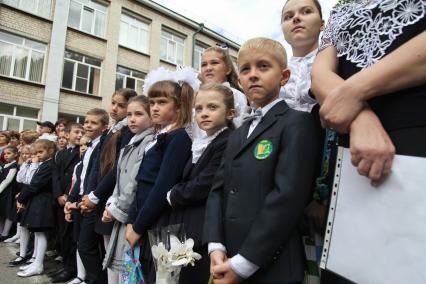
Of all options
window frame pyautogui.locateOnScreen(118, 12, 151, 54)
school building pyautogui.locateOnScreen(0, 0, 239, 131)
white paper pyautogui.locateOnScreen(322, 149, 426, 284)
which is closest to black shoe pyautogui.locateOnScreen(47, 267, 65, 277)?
white paper pyautogui.locateOnScreen(322, 149, 426, 284)

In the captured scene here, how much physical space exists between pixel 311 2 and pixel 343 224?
154 centimetres

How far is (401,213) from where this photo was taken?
35.5 inches

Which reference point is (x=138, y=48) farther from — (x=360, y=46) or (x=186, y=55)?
(x=360, y=46)

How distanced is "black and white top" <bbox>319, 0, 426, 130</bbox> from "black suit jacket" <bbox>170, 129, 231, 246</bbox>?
99cm

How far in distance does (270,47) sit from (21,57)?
1454 cm

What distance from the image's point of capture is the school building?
13.2 metres

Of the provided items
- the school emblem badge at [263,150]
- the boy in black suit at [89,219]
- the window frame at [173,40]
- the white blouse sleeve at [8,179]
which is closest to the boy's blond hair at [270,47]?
the school emblem badge at [263,150]

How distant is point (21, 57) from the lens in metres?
13.4

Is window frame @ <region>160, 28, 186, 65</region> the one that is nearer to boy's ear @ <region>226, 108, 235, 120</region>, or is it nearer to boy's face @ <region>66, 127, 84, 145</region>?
boy's face @ <region>66, 127, 84, 145</region>

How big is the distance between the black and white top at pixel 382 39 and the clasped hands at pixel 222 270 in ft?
2.63

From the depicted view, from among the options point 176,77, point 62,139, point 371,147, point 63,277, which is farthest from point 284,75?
point 62,139

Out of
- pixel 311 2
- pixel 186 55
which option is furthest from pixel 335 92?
pixel 186 55

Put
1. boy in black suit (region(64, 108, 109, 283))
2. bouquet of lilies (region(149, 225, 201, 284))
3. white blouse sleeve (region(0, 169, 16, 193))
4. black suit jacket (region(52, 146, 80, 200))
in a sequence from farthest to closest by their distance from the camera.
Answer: white blouse sleeve (region(0, 169, 16, 193)) < black suit jacket (region(52, 146, 80, 200)) < boy in black suit (region(64, 108, 109, 283)) < bouquet of lilies (region(149, 225, 201, 284))

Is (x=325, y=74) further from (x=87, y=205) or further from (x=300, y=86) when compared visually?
(x=87, y=205)
